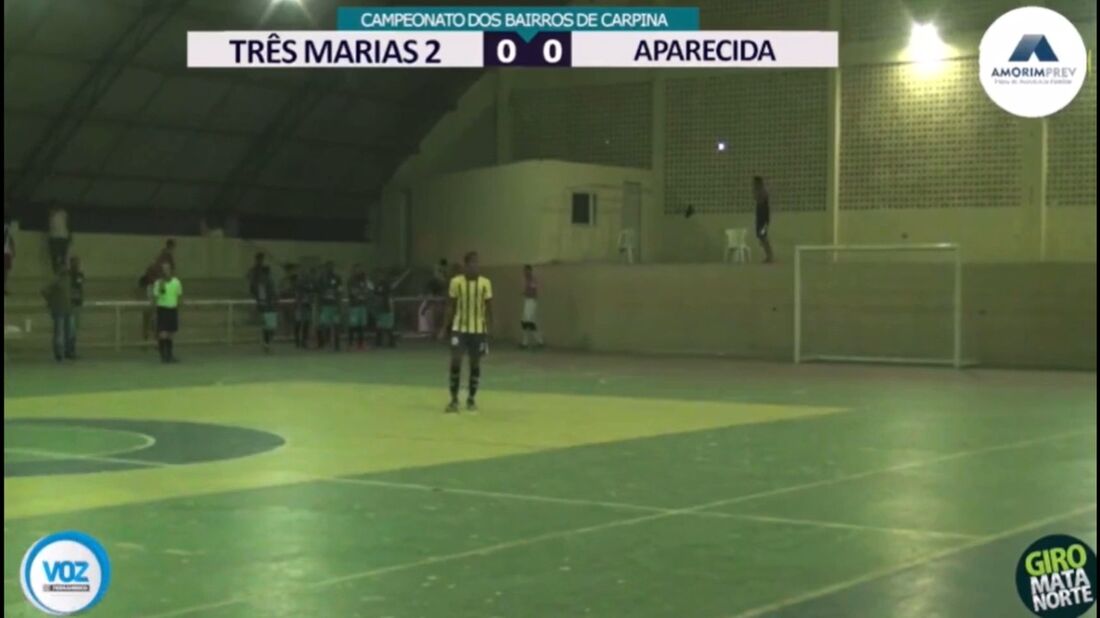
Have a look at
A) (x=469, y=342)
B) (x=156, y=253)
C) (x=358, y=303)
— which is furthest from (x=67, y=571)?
(x=156, y=253)

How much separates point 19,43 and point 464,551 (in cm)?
2448

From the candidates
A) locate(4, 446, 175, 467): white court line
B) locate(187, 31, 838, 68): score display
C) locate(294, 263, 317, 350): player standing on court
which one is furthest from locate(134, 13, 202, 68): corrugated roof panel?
locate(187, 31, 838, 68): score display

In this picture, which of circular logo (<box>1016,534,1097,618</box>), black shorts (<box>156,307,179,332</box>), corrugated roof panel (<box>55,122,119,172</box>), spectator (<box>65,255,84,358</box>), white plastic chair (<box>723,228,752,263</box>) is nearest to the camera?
circular logo (<box>1016,534,1097,618</box>)

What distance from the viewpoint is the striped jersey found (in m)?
17.9

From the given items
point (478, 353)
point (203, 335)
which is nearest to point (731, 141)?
point (203, 335)

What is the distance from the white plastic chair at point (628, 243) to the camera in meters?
38.1

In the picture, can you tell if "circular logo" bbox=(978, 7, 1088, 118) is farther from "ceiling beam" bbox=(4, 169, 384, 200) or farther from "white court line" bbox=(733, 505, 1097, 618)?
"ceiling beam" bbox=(4, 169, 384, 200)

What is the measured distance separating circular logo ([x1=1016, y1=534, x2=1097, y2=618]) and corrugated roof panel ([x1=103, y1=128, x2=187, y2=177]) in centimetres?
3241

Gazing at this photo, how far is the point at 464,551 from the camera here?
912 cm

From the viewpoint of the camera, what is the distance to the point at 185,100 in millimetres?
34344

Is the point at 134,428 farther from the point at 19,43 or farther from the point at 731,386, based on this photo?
the point at 19,43

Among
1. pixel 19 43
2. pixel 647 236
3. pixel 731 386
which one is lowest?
pixel 731 386

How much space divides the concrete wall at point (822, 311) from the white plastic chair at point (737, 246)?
2302 millimetres

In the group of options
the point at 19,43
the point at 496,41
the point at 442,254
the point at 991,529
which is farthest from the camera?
the point at 442,254
